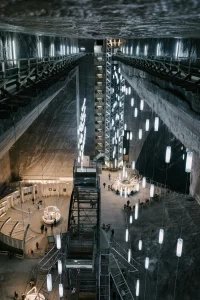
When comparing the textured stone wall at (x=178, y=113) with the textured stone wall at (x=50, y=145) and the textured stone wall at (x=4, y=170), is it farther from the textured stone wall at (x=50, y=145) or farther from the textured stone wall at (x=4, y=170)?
the textured stone wall at (x=4, y=170)

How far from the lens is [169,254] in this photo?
1143 centimetres

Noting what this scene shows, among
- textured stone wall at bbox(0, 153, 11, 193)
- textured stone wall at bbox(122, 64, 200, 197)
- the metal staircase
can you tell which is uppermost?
textured stone wall at bbox(122, 64, 200, 197)

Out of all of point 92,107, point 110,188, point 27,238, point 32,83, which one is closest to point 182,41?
point 32,83

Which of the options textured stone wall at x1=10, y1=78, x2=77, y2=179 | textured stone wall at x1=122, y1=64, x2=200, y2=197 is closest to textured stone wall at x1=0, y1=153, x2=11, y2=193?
textured stone wall at x1=10, y1=78, x2=77, y2=179

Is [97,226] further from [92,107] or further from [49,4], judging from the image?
[92,107]

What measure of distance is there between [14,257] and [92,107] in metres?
12.6

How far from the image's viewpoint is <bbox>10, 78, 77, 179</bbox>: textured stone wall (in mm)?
16688

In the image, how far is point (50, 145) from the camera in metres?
17.3

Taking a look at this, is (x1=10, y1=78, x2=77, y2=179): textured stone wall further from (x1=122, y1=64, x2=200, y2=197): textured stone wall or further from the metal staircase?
(x1=122, y1=64, x2=200, y2=197): textured stone wall

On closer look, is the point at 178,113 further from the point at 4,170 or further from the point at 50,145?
the point at 4,170

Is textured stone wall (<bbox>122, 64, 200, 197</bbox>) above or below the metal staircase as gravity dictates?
above

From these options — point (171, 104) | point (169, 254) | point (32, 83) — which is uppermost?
point (32, 83)

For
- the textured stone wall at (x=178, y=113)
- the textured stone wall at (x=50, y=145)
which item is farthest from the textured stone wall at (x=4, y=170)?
the textured stone wall at (x=178, y=113)

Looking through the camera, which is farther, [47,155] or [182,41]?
[47,155]
